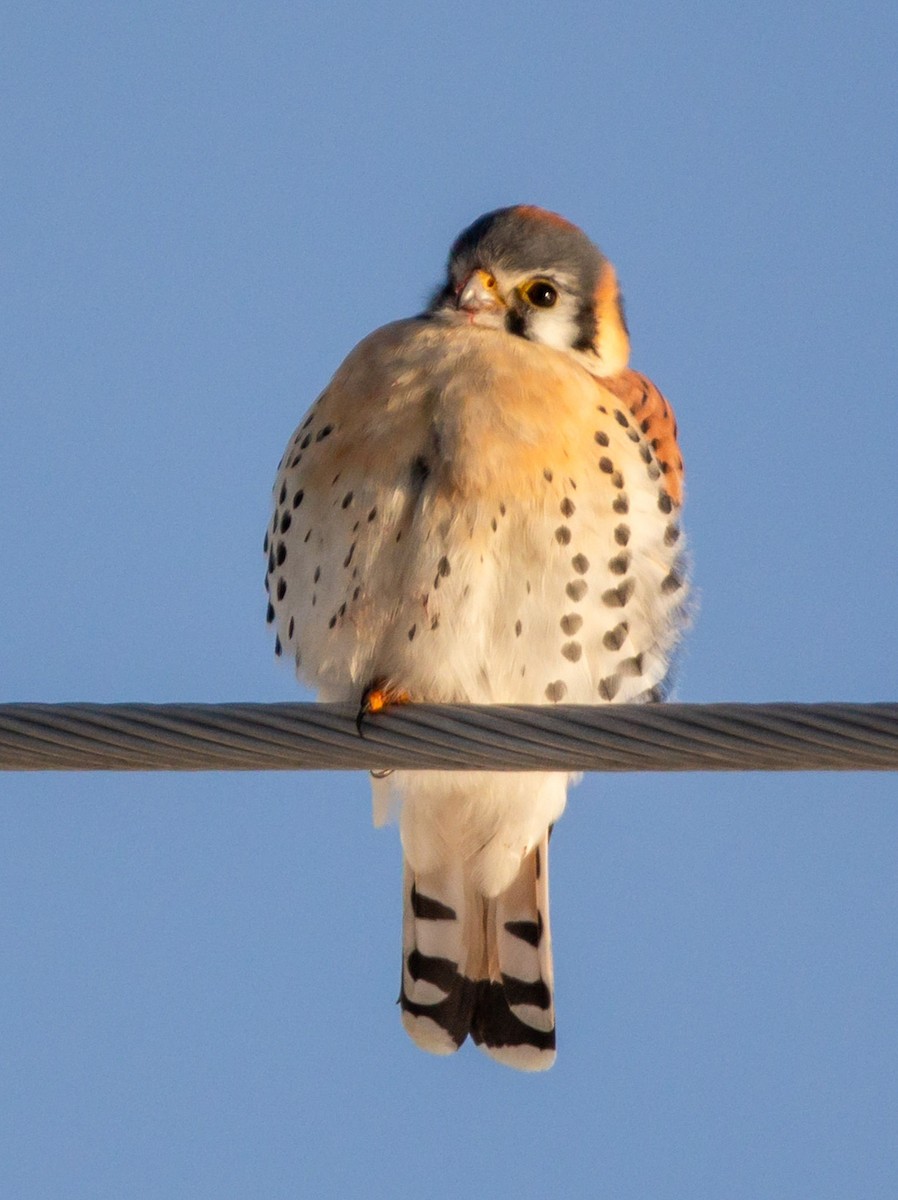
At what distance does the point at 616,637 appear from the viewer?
4.55 m

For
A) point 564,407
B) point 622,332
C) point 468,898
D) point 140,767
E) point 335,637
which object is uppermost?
point 622,332

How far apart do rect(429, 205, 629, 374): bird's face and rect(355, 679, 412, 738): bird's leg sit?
1.05m

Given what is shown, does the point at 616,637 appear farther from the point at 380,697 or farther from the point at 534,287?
the point at 534,287

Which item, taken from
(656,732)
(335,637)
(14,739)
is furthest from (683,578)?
(14,739)

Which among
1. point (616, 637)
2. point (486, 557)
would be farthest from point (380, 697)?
point (616, 637)

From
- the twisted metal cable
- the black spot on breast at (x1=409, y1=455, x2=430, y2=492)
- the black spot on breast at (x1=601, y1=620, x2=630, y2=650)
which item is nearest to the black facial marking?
the black spot on breast at (x1=409, y1=455, x2=430, y2=492)

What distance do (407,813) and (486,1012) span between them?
1.88 feet

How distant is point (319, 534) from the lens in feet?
14.7

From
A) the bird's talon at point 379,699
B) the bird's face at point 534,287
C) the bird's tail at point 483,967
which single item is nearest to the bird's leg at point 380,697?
the bird's talon at point 379,699

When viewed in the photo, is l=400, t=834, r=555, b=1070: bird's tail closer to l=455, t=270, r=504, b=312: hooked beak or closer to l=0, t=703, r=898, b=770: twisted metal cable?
l=455, t=270, r=504, b=312: hooked beak

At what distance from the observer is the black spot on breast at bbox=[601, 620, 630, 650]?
4531mm

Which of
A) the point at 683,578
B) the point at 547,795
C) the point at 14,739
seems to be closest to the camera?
the point at 14,739

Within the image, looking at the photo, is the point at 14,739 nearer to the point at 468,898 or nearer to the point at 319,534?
the point at 319,534

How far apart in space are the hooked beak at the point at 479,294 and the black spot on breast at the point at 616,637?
949 millimetres
